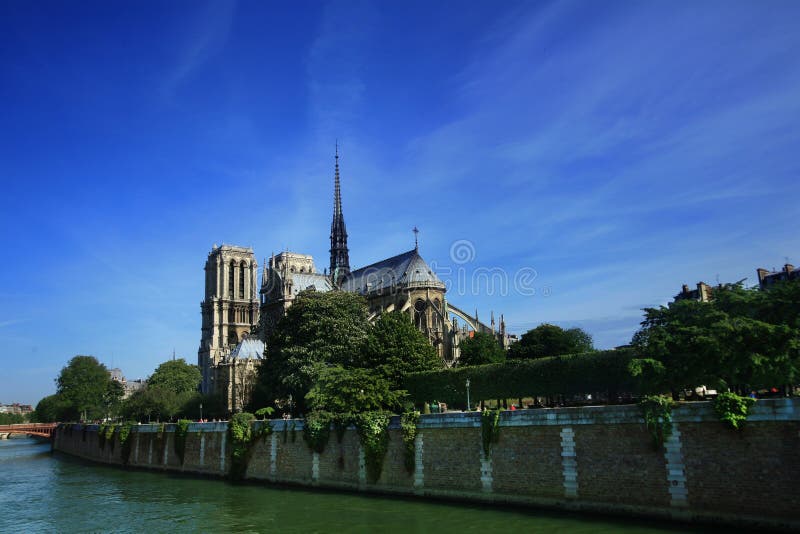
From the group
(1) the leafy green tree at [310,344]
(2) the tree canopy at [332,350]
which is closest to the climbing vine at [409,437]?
(2) the tree canopy at [332,350]

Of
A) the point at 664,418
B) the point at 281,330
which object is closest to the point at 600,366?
the point at 664,418

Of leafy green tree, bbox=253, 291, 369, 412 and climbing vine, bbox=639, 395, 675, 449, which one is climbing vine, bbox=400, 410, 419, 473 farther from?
leafy green tree, bbox=253, 291, 369, 412

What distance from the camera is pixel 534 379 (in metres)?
39.6

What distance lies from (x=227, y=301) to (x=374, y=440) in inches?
3232

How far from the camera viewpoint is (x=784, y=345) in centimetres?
2484

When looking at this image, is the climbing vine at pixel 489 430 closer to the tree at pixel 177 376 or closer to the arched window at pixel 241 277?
the tree at pixel 177 376

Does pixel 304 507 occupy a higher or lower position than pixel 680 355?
lower

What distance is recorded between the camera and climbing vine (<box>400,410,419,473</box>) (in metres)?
29.5

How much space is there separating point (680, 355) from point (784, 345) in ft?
13.0

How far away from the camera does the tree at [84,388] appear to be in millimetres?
97562

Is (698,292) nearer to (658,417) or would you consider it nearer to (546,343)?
(546,343)

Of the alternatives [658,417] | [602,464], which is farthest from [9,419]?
[658,417]

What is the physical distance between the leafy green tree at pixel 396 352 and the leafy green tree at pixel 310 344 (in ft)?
4.55

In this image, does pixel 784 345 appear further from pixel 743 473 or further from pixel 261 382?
pixel 261 382
